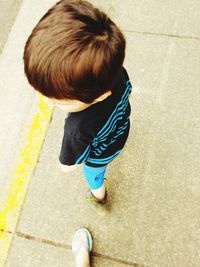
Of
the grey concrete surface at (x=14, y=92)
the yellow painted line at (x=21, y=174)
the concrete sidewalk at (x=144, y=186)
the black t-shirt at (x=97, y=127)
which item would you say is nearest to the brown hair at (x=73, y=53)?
the black t-shirt at (x=97, y=127)

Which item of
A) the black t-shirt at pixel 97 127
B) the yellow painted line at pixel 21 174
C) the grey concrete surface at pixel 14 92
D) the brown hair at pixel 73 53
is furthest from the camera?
the grey concrete surface at pixel 14 92


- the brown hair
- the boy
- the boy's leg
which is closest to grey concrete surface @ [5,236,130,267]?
the boy's leg

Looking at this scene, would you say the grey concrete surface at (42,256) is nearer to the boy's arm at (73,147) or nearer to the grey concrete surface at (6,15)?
the boy's arm at (73,147)

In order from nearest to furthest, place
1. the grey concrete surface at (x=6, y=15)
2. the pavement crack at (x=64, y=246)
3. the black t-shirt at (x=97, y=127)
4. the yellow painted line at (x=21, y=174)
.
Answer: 1. the black t-shirt at (x=97, y=127)
2. the pavement crack at (x=64, y=246)
3. the yellow painted line at (x=21, y=174)
4. the grey concrete surface at (x=6, y=15)

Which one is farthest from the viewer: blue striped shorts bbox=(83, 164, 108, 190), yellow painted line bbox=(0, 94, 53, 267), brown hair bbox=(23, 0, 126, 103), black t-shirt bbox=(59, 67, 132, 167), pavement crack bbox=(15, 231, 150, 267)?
yellow painted line bbox=(0, 94, 53, 267)

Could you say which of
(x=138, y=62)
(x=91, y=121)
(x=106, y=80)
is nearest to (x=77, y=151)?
(x=91, y=121)

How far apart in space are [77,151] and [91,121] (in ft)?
0.55

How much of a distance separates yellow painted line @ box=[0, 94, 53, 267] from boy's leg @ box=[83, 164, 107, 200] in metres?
0.60

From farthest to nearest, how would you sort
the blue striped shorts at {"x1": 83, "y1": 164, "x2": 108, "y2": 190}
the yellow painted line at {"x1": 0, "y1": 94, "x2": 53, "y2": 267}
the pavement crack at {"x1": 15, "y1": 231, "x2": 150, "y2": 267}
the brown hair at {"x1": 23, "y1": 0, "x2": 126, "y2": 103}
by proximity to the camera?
the yellow painted line at {"x1": 0, "y1": 94, "x2": 53, "y2": 267}, the pavement crack at {"x1": 15, "y1": 231, "x2": 150, "y2": 267}, the blue striped shorts at {"x1": 83, "y1": 164, "x2": 108, "y2": 190}, the brown hair at {"x1": 23, "y1": 0, "x2": 126, "y2": 103}

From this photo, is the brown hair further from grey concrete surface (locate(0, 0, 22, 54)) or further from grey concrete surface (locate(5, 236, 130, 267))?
grey concrete surface (locate(0, 0, 22, 54))

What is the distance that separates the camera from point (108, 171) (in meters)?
2.49

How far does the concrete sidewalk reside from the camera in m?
2.22

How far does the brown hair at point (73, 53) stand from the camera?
1.16m

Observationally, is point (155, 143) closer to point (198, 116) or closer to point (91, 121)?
point (198, 116)
